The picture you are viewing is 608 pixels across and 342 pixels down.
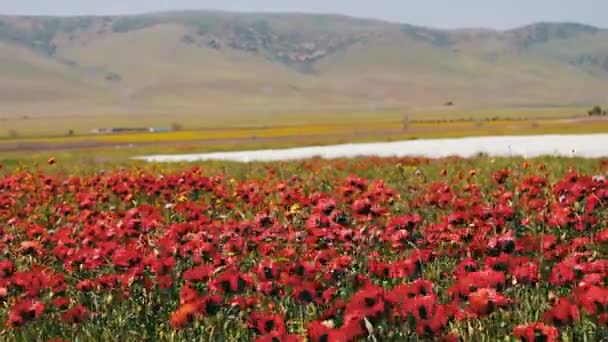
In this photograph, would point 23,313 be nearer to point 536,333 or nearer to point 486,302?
point 486,302

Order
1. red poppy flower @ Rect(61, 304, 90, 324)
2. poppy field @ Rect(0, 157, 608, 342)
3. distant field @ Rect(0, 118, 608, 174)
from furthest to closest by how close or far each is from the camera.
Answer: distant field @ Rect(0, 118, 608, 174) → red poppy flower @ Rect(61, 304, 90, 324) → poppy field @ Rect(0, 157, 608, 342)

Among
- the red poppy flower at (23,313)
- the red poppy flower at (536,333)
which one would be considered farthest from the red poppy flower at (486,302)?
the red poppy flower at (23,313)

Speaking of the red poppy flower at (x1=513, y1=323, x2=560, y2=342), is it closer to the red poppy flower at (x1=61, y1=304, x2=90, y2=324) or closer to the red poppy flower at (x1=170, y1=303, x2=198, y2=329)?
the red poppy flower at (x1=170, y1=303, x2=198, y2=329)

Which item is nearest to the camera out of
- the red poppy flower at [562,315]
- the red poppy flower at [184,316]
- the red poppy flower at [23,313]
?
the red poppy flower at [562,315]

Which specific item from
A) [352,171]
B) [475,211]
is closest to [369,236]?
Answer: [475,211]

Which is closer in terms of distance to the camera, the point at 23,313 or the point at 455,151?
the point at 23,313

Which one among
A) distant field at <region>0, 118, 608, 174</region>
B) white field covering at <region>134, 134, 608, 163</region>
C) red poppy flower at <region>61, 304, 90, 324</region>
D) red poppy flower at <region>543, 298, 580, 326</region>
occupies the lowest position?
distant field at <region>0, 118, 608, 174</region>

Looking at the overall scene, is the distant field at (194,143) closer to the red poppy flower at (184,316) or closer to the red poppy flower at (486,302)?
the red poppy flower at (184,316)

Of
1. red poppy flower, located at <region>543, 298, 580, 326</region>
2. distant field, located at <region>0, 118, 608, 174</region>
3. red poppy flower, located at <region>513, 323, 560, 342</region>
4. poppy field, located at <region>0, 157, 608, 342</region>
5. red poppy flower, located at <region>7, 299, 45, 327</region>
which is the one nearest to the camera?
red poppy flower, located at <region>513, 323, 560, 342</region>

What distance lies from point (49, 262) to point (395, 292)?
4039mm

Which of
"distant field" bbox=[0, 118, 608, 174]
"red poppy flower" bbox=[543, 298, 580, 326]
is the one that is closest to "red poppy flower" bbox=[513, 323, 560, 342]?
"red poppy flower" bbox=[543, 298, 580, 326]

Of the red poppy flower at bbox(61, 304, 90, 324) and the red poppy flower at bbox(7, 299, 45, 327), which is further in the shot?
the red poppy flower at bbox(61, 304, 90, 324)

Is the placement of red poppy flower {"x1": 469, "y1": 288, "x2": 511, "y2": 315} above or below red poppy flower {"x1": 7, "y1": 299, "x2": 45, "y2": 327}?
above

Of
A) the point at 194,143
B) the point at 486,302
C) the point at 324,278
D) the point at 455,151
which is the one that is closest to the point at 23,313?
the point at 324,278
